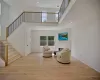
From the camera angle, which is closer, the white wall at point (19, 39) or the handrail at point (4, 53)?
the handrail at point (4, 53)

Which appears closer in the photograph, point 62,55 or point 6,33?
point 62,55

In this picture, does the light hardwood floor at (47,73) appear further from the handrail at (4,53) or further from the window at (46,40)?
the window at (46,40)

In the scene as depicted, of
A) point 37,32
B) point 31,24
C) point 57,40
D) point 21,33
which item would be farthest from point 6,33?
point 57,40

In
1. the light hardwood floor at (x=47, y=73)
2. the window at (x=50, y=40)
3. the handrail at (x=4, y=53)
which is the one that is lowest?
the light hardwood floor at (x=47, y=73)

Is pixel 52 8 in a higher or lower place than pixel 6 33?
higher

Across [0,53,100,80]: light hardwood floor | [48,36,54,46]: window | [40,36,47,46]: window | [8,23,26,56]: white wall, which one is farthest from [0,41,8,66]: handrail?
[48,36,54,46]: window

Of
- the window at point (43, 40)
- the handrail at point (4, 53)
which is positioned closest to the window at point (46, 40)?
the window at point (43, 40)

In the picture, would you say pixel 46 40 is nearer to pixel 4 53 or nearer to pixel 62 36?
pixel 62 36

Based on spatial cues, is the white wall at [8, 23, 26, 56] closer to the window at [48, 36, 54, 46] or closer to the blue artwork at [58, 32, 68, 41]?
the blue artwork at [58, 32, 68, 41]

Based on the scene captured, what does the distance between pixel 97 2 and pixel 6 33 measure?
24.8 feet

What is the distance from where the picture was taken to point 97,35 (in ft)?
14.5

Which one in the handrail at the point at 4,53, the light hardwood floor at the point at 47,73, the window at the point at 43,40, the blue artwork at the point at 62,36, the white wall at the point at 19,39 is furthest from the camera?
the window at the point at 43,40

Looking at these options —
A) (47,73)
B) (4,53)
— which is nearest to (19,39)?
(4,53)

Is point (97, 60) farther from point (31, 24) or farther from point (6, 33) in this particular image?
point (6, 33)
